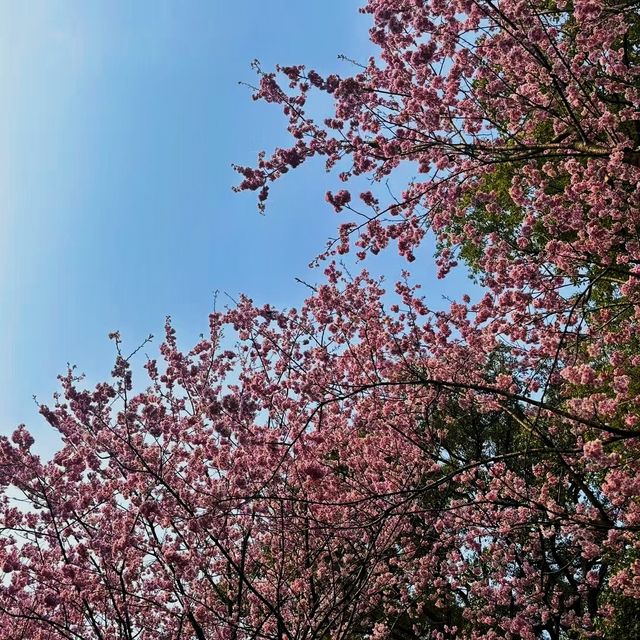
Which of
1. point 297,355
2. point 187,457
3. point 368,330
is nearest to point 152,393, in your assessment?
point 187,457

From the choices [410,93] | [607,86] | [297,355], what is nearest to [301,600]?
[297,355]

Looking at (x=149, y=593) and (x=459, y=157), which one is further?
(x=149, y=593)

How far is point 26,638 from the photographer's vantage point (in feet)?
23.6

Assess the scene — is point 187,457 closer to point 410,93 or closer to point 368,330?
point 368,330

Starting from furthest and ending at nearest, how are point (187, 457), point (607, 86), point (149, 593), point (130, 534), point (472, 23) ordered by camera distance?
point (187, 457) → point (149, 593) → point (130, 534) → point (472, 23) → point (607, 86)

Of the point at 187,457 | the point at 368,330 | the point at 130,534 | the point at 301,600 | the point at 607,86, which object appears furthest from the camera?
the point at 368,330

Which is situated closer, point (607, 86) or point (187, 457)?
point (607, 86)

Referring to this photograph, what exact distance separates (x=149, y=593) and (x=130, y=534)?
58.0 inches

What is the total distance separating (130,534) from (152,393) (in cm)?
226

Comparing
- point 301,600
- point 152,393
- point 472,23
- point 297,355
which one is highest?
point 472,23

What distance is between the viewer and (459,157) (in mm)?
5875

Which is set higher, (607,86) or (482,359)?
(607,86)

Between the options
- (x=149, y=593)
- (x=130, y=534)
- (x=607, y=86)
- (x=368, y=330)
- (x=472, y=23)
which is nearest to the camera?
(x=607, y=86)

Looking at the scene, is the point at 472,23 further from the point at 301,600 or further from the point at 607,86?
the point at 301,600
